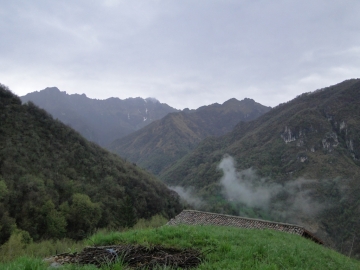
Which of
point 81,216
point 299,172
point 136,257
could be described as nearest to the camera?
point 136,257

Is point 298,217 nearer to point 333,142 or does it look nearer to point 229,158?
point 333,142

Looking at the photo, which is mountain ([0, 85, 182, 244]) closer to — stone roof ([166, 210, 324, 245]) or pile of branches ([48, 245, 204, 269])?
stone roof ([166, 210, 324, 245])

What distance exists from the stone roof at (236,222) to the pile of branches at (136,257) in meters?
10.8

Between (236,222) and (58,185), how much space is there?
28026mm

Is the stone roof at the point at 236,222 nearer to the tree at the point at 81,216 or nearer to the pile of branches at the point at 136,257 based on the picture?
the pile of branches at the point at 136,257

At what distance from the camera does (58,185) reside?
123 ft

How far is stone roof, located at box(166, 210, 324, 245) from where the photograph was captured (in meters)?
A: 16.6

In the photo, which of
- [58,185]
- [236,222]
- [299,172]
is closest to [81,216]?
[58,185]

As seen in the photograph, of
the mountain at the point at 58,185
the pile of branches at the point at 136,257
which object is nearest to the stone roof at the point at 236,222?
the mountain at the point at 58,185

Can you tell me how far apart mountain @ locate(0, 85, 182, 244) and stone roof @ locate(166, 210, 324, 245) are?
27.2ft

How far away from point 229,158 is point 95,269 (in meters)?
111

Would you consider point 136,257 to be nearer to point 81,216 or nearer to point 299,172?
point 81,216

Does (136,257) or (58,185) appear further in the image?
(58,185)

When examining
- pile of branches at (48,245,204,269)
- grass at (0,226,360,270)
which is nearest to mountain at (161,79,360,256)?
grass at (0,226,360,270)
